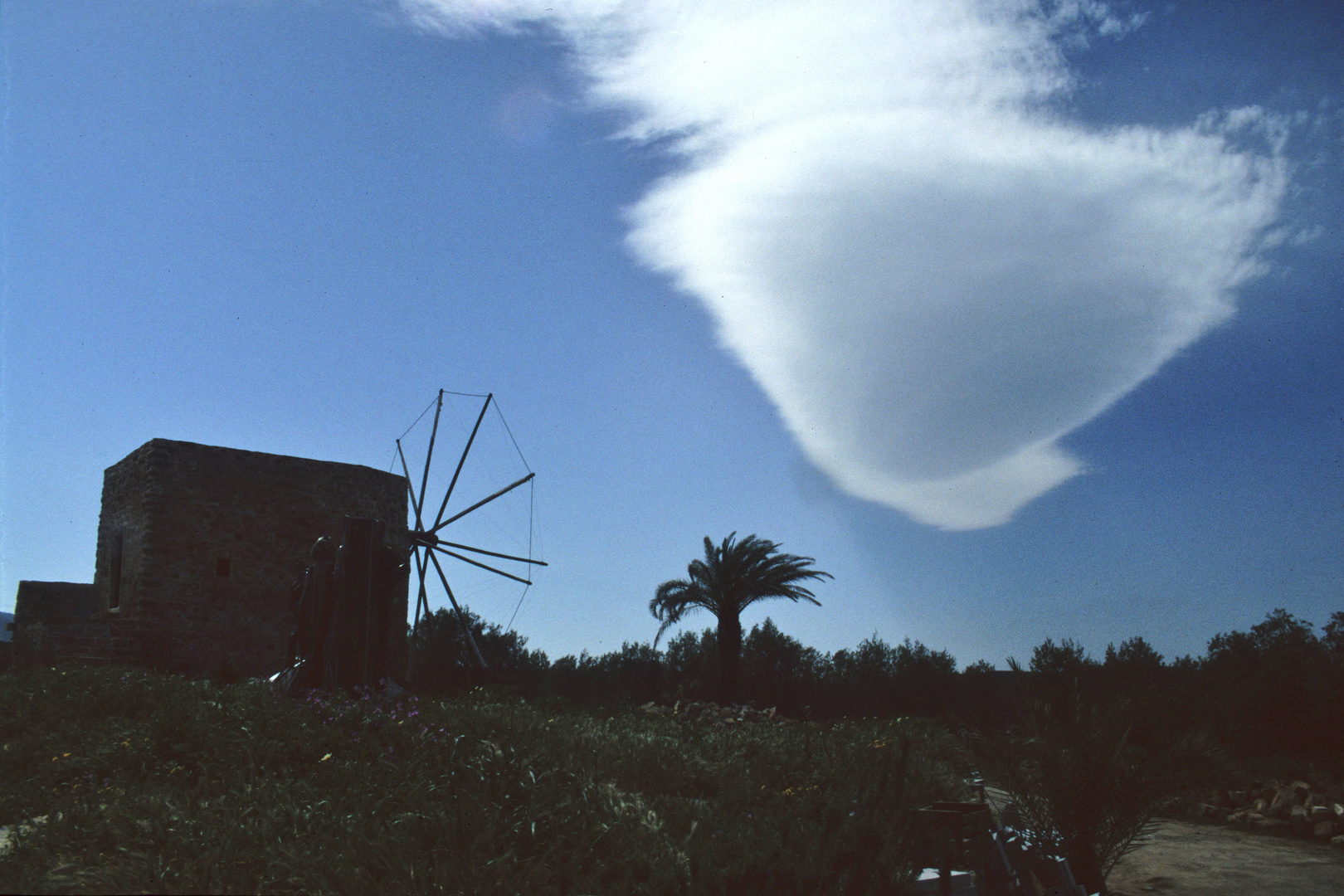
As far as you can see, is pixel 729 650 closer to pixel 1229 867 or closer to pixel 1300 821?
pixel 1300 821

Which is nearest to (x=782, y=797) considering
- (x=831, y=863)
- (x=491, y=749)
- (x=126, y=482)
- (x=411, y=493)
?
(x=831, y=863)

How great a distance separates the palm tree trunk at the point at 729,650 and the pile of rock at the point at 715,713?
5.71 ft

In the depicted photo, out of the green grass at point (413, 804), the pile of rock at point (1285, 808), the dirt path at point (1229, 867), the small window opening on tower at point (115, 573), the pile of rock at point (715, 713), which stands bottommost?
the dirt path at point (1229, 867)

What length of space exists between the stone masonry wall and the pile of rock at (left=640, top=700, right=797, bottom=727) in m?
5.65

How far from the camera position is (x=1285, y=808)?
34.9 ft

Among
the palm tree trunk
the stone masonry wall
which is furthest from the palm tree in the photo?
the stone masonry wall

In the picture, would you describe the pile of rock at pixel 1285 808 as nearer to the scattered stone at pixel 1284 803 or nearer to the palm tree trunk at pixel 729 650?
the scattered stone at pixel 1284 803

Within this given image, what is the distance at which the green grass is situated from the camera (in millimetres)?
4273

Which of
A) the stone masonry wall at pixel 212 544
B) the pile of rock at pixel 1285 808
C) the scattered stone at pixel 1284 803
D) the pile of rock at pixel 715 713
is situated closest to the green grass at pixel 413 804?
the pile of rock at pixel 1285 808

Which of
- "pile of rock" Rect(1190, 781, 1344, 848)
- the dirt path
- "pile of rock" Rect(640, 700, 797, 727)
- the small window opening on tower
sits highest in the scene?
the small window opening on tower

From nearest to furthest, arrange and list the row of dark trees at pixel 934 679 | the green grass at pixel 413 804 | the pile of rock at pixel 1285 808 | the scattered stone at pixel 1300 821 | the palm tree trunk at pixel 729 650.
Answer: the green grass at pixel 413 804
the pile of rock at pixel 1285 808
the scattered stone at pixel 1300 821
the row of dark trees at pixel 934 679
the palm tree trunk at pixel 729 650

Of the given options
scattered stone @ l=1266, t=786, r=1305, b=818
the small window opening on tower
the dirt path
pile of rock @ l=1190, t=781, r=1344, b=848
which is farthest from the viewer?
the small window opening on tower

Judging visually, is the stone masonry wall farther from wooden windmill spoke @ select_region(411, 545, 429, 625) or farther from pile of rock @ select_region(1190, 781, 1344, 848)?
pile of rock @ select_region(1190, 781, 1344, 848)

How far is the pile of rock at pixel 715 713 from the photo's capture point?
15.6 m
